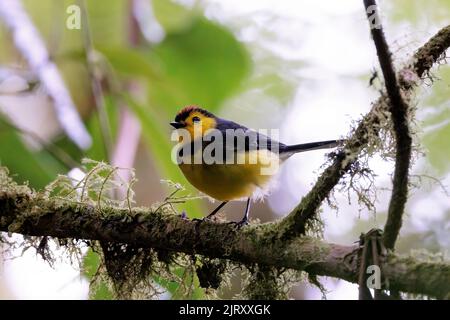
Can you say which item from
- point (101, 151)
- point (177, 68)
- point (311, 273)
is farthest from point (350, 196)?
point (177, 68)

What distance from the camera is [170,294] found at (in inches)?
106

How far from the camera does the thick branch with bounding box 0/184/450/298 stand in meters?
1.97

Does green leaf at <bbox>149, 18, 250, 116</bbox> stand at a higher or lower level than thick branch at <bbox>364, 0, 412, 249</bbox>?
higher

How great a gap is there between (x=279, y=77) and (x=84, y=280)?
4.64 metres

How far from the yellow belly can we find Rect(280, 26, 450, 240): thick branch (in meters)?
1.05

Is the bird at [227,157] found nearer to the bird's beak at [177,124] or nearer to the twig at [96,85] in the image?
the bird's beak at [177,124]

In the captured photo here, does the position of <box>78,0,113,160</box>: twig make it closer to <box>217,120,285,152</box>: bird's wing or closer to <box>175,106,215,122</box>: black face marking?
<box>175,106,215,122</box>: black face marking

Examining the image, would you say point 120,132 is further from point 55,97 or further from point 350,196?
point 350,196

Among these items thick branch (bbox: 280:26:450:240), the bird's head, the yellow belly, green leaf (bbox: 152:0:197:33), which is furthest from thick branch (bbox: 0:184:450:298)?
green leaf (bbox: 152:0:197:33)

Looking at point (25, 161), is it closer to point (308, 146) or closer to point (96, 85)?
point (96, 85)

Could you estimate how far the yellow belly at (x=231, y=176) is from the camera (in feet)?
9.84

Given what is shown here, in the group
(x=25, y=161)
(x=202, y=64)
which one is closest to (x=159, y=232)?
(x=25, y=161)

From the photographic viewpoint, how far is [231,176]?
9.86ft

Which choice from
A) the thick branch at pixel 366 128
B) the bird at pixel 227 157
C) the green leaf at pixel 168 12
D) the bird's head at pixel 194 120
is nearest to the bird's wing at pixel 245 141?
the bird at pixel 227 157
